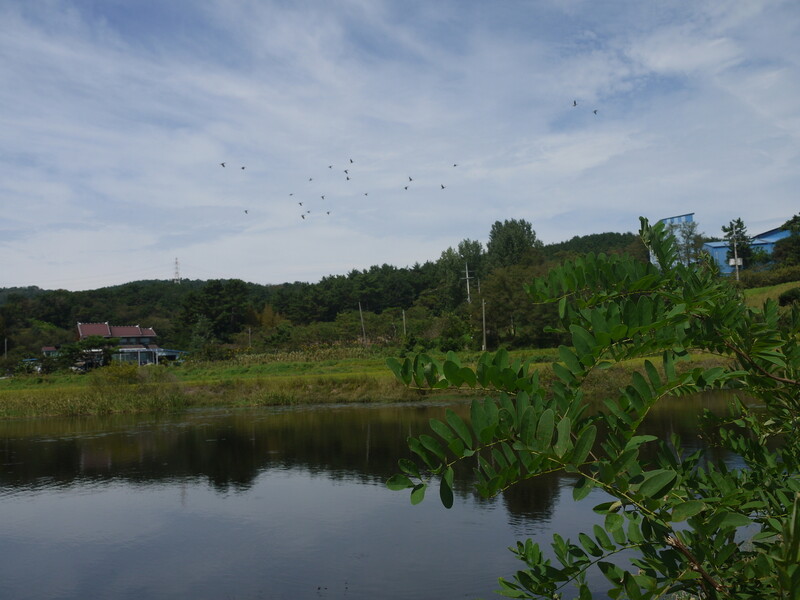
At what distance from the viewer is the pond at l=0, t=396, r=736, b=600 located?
26.5ft

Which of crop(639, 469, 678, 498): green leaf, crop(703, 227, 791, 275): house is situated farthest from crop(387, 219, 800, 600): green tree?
crop(703, 227, 791, 275): house

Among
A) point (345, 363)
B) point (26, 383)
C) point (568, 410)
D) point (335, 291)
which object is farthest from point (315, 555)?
point (335, 291)

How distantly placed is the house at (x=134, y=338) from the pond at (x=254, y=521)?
41134mm

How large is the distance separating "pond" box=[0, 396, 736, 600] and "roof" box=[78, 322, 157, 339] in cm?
4665

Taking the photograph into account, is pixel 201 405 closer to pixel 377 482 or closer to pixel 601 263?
pixel 377 482

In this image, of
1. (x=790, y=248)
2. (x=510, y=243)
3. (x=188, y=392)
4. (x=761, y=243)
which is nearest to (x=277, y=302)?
(x=510, y=243)

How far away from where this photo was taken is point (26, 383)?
34594mm

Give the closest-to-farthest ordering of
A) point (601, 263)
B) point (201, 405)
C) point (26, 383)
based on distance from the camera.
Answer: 1. point (601, 263)
2. point (201, 405)
3. point (26, 383)

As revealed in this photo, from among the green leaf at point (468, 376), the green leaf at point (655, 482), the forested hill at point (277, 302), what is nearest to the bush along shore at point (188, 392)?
the forested hill at point (277, 302)

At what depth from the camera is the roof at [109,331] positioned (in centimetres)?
6122

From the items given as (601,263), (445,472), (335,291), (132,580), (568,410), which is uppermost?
(335,291)

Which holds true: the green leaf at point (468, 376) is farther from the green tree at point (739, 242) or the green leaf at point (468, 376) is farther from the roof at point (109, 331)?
the roof at point (109, 331)

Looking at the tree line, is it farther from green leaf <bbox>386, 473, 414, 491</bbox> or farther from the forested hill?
green leaf <bbox>386, 473, 414, 491</bbox>

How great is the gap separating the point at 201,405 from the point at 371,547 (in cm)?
2016
